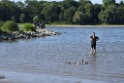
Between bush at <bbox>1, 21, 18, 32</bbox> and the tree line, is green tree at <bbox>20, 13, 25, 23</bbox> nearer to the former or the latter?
the tree line

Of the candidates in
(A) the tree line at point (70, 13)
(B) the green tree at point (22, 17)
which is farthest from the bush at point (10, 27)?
(B) the green tree at point (22, 17)

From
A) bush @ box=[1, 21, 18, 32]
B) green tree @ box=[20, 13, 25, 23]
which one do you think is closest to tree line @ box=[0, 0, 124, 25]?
green tree @ box=[20, 13, 25, 23]

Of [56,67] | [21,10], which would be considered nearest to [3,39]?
[56,67]

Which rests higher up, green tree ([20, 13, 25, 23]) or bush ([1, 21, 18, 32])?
bush ([1, 21, 18, 32])

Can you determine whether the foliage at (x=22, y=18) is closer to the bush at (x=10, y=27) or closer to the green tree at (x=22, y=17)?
the green tree at (x=22, y=17)

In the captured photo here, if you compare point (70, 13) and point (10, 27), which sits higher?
point (10, 27)

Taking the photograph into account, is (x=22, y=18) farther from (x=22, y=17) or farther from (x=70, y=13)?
(x=70, y=13)

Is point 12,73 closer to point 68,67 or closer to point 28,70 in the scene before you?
point 28,70

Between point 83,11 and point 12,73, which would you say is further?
point 83,11

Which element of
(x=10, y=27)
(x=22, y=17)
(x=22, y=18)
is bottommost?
(x=22, y=18)

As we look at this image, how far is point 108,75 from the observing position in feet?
70.5

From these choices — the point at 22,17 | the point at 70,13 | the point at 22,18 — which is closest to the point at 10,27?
the point at 22,18

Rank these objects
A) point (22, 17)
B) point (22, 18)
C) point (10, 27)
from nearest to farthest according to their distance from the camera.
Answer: point (10, 27)
point (22, 18)
point (22, 17)

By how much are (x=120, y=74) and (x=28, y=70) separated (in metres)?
5.07
